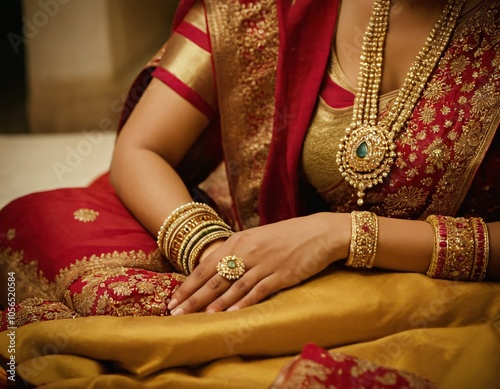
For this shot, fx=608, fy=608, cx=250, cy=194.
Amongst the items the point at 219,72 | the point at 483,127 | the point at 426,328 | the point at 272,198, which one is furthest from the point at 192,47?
the point at 426,328

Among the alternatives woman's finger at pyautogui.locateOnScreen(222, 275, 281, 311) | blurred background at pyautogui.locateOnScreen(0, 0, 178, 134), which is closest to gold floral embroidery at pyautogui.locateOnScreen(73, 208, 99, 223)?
woman's finger at pyautogui.locateOnScreen(222, 275, 281, 311)

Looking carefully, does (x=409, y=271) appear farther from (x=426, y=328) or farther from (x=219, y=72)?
(x=219, y=72)

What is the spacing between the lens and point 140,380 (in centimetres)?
71

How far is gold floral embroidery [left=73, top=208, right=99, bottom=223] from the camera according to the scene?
1.03 meters

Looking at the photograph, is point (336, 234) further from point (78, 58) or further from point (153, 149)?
point (78, 58)

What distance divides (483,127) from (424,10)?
207mm

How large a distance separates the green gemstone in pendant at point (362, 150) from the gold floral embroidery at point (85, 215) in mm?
454

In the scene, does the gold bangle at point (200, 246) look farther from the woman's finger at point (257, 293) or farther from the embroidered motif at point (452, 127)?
the embroidered motif at point (452, 127)

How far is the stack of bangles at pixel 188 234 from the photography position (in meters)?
0.91

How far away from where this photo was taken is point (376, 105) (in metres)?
0.94

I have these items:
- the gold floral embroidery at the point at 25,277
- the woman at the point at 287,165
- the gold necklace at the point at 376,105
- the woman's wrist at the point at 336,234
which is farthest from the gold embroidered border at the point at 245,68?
Answer: the gold floral embroidery at the point at 25,277

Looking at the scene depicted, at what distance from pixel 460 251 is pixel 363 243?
0.13 meters

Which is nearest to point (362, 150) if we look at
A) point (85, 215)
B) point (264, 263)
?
point (264, 263)

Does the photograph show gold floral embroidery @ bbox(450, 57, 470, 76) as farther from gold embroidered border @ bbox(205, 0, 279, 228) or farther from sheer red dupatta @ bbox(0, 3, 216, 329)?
sheer red dupatta @ bbox(0, 3, 216, 329)
